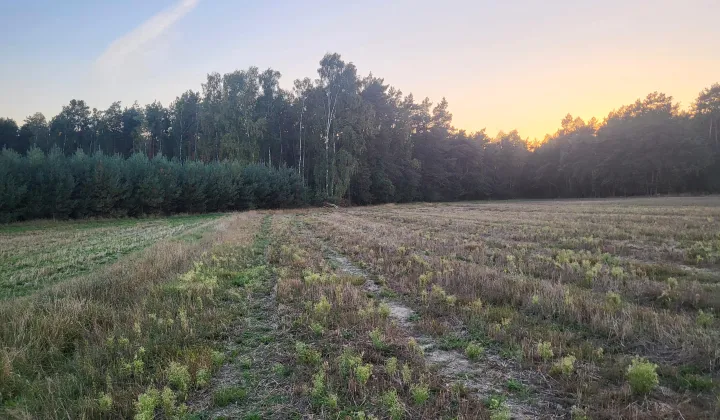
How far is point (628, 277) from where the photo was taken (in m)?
8.66

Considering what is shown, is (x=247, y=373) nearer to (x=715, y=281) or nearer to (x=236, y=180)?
(x=715, y=281)

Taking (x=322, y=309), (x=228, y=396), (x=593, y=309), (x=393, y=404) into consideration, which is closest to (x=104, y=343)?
(x=228, y=396)

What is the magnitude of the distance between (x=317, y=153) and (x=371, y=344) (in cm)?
6300

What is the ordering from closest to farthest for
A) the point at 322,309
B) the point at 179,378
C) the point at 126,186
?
1. the point at 179,378
2. the point at 322,309
3. the point at 126,186

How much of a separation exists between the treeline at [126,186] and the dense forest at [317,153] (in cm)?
15

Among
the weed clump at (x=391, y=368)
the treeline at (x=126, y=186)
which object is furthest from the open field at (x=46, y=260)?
the treeline at (x=126, y=186)

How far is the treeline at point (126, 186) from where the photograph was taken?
34.7m

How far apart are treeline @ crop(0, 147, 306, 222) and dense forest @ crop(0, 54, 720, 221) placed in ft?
0.51

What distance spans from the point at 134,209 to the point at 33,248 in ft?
90.8

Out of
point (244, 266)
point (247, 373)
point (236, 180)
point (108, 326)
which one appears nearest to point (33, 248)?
point (244, 266)

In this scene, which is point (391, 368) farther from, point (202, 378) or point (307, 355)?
point (202, 378)

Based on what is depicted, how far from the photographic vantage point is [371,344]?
17.9 feet

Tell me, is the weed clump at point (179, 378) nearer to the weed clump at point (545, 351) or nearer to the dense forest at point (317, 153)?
the weed clump at point (545, 351)

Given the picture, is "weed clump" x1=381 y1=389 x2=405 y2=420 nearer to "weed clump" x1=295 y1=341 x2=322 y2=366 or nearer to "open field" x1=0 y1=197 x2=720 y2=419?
"open field" x1=0 y1=197 x2=720 y2=419
